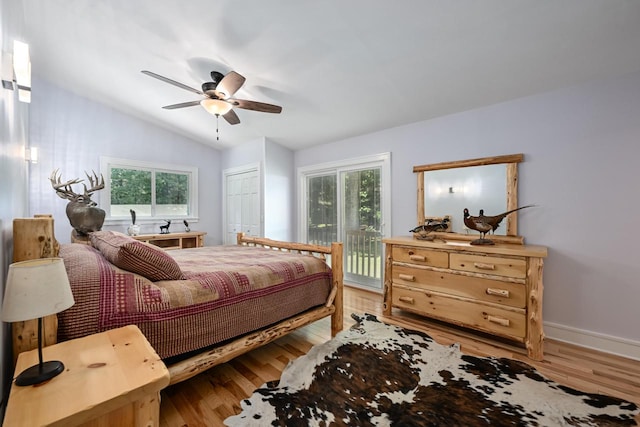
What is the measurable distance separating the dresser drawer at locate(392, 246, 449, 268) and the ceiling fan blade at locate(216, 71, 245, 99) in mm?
2260

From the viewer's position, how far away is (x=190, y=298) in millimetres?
1593

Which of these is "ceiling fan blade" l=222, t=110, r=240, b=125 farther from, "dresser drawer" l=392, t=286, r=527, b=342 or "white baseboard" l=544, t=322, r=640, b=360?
"white baseboard" l=544, t=322, r=640, b=360

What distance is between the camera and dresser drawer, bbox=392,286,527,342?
2.26 m

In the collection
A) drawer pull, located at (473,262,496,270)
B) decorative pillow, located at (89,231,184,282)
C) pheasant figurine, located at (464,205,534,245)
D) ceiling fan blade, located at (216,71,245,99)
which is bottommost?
drawer pull, located at (473,262,496,270)

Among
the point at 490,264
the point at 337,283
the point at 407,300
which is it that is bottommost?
the point at 407,300

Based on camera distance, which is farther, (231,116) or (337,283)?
(231,116)

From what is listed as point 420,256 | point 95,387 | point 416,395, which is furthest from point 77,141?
point 416,395

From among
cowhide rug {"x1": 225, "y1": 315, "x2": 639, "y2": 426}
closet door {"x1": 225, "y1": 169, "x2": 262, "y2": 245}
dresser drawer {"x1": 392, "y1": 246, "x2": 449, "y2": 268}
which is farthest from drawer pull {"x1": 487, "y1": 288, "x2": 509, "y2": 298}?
closet door {"x1": 225, "y1": 169, "x2": 262, "y2": 245}

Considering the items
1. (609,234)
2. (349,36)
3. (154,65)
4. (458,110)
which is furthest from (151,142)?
(609,234)

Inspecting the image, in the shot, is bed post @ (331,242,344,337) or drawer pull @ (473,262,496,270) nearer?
drawer pull @ (473,262,496,270)

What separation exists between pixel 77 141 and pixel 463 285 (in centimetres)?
546

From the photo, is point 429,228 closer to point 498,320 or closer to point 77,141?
point 498,320

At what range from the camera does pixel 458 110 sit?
9.85 ft

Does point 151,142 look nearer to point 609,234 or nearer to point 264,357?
point 264,357
